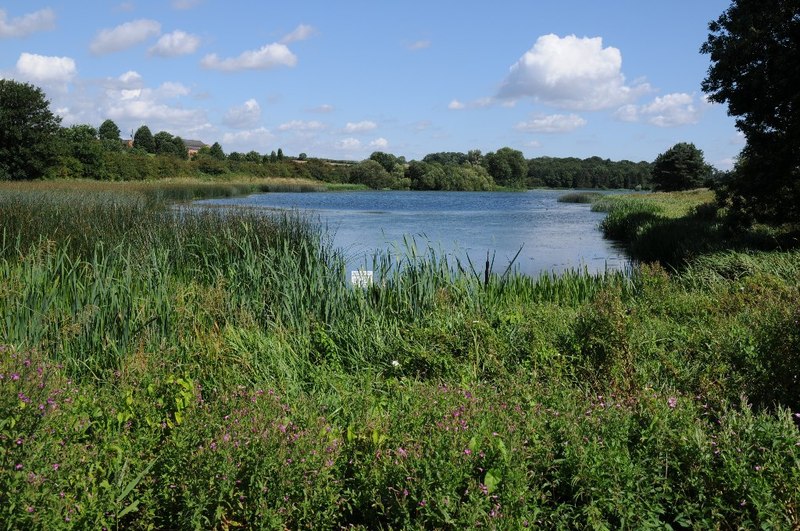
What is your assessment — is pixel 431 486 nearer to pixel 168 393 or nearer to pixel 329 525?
pixel 329 525

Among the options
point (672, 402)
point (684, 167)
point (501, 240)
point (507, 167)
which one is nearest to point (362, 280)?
point (672, 402)

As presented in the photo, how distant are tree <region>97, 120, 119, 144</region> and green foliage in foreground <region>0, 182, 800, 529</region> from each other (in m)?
98.7

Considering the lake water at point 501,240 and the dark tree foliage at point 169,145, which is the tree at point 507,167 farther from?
the lake water at point 501,240

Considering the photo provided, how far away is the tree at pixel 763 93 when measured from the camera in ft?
38.7

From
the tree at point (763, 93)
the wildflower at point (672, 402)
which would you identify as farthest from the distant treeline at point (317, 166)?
the wildflower at point (672, 402)

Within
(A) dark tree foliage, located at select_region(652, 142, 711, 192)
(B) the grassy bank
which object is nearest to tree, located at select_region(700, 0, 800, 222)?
(B) the grassy bank

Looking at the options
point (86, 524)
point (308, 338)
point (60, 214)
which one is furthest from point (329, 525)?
point (60, 214)

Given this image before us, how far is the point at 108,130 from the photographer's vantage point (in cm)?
9956

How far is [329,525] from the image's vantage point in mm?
2758

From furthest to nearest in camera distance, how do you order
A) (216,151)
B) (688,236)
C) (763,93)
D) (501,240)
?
(216,151)
(501,240)
(688,236)
(763,93)

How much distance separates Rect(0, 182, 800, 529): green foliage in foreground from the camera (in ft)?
8.83

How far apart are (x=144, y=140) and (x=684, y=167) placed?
8001cm

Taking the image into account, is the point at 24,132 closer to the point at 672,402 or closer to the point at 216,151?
the point at 672,402

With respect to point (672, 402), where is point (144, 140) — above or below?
above
